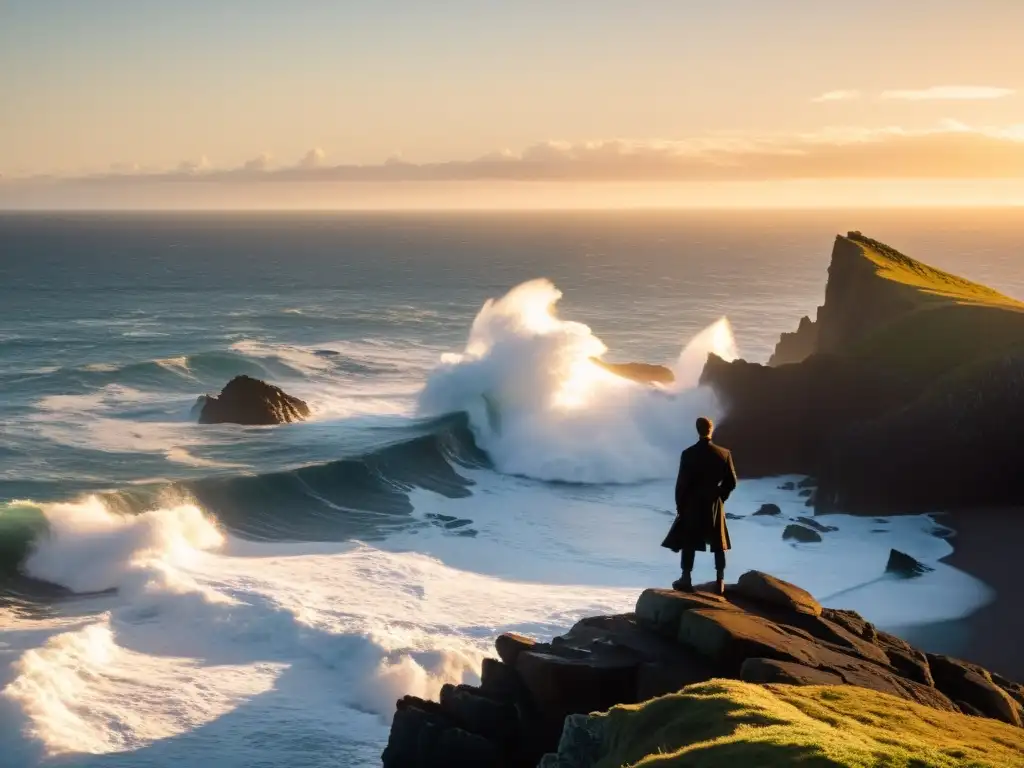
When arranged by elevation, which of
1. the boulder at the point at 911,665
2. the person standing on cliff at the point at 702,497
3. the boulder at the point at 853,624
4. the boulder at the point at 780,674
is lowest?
the boulder at the point at 911,665

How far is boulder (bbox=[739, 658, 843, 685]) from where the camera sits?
12406 millimetres

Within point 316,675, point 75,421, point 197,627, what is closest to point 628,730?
point 316,675

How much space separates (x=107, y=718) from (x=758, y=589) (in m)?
10.1

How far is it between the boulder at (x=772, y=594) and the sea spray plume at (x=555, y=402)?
21.8 m

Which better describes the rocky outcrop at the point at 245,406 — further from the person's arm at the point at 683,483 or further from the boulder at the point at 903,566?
the person's arm at the point at 683,483

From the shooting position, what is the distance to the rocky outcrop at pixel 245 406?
41.6 m

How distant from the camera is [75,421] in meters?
41.2

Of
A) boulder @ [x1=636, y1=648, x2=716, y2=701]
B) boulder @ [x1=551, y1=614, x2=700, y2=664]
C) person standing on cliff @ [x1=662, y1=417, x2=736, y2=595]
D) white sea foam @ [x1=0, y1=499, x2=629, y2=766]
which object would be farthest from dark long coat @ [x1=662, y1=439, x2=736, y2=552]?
white sea foam @ [x1=0, y1=499, x2=629, y2=766]

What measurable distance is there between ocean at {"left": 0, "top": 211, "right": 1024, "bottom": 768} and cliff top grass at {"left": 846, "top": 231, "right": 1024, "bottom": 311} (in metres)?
8.70

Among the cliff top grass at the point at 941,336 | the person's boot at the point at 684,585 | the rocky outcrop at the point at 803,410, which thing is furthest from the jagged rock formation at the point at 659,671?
the cliff top grass at the point at 941,336

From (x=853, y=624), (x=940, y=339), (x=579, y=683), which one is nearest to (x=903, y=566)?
(x=853, y=624)


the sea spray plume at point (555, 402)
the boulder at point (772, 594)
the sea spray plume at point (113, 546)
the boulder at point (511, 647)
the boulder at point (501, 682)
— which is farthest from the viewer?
the sea spray plume at point (555, 402)

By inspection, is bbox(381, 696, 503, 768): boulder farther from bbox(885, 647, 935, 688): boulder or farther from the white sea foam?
bbox(885, 647, 935, 688): boulder

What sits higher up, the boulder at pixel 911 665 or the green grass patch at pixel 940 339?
the green grass patch at pixel 940 339
